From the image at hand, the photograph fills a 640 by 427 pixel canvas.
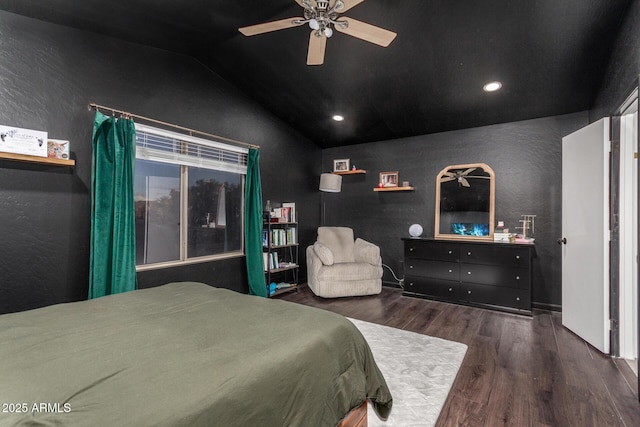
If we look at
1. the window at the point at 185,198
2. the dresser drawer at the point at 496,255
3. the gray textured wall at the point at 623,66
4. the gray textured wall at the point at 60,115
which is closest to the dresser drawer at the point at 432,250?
the dresser drawer at the point at 496,255

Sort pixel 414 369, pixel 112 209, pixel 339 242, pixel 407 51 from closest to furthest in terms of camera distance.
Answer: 1. pixel 414 369
2. pixel 112 209
3. pixel 407 51
4. pixel 339 242

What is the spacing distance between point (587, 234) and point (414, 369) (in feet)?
7.06

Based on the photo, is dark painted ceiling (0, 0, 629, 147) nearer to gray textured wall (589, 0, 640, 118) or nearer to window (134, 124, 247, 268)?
gray textured wall (589, 0, 640, 118)

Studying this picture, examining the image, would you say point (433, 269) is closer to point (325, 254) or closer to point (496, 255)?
point (496, 255)

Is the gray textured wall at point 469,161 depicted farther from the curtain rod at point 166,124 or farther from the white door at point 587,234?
the curtain rod at point 166,124

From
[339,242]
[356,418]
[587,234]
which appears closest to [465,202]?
[587,234]

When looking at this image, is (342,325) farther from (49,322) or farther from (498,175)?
(498,175)

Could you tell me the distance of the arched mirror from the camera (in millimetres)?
4047

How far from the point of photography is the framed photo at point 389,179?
4754mm

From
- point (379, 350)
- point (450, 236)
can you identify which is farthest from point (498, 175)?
point (379, 350)

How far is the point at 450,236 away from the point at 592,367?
7.05 feet

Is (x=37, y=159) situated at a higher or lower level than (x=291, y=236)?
higher

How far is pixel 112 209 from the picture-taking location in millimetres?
2609

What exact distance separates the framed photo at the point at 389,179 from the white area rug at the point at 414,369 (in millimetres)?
2409
